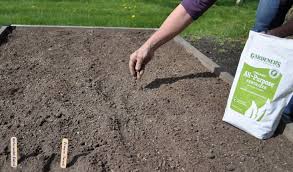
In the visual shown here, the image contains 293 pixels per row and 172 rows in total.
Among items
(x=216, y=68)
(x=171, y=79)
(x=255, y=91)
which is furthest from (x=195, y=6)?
(x=216, y=68)

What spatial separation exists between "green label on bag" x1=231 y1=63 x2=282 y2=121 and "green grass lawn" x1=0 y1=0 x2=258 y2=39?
281cm

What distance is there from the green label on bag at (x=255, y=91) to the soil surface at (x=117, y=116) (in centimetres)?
17

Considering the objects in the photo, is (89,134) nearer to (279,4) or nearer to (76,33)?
(279,4)

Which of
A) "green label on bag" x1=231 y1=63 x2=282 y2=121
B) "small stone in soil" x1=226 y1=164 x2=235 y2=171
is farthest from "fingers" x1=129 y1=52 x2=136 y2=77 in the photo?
"green label on bag" x1=231 y1=63 x2=282 y2=121

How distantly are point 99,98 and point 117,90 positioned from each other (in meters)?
0.26

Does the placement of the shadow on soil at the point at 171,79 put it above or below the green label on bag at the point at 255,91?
below

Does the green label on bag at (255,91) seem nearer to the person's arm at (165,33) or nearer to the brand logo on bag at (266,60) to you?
the brand logo on bag at (266,60)

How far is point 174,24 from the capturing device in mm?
2621

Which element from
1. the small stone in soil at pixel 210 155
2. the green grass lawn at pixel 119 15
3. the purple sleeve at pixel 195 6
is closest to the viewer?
the purple sleeve at pixel 195 6

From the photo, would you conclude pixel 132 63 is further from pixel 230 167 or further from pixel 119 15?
pixel 119 15

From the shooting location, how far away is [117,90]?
151 inches

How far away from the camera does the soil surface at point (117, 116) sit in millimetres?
2771

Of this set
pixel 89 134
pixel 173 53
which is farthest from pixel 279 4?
pixel 89 134

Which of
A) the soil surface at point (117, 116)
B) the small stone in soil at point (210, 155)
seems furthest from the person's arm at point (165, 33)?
the small stone in soil at point (210, 155)
